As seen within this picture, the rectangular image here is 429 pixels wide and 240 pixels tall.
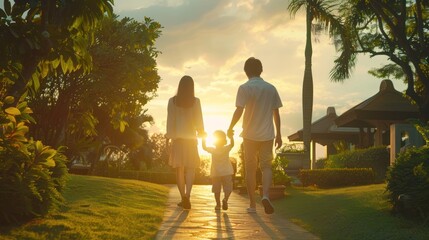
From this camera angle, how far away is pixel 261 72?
30.2 feet

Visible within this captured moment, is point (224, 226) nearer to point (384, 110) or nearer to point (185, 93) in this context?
point (185, 93)

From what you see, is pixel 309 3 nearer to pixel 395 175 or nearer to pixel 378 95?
pixel 378 95

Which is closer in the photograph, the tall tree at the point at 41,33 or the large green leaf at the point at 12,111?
the tall tree at the point at 41,33

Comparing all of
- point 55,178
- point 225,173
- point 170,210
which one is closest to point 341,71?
point 225,173

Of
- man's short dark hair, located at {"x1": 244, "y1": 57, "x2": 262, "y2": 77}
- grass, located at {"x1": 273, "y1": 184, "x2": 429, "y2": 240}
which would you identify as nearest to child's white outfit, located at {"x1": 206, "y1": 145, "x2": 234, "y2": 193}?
grass, located at {"x1": 273, "y1": 184, "x2": 429, "y2": 240}

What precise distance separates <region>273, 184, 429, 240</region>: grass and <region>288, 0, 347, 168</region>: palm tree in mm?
17153

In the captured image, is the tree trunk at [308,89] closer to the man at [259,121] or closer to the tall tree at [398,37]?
the tall tree at [398,37]

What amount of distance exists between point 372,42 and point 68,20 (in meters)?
24.5

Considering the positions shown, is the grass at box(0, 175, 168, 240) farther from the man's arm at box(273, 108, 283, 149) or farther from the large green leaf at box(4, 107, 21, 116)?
the man's arm at box(273, 108, 283, 149)

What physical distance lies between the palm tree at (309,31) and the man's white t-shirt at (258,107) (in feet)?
65.4

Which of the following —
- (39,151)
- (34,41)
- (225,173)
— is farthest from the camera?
(225,173)

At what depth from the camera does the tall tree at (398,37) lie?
78.7 ft

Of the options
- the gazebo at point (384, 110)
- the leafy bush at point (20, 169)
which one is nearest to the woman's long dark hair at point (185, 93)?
the leafy bush at point (20, 169)

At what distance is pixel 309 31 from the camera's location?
3041 cm
